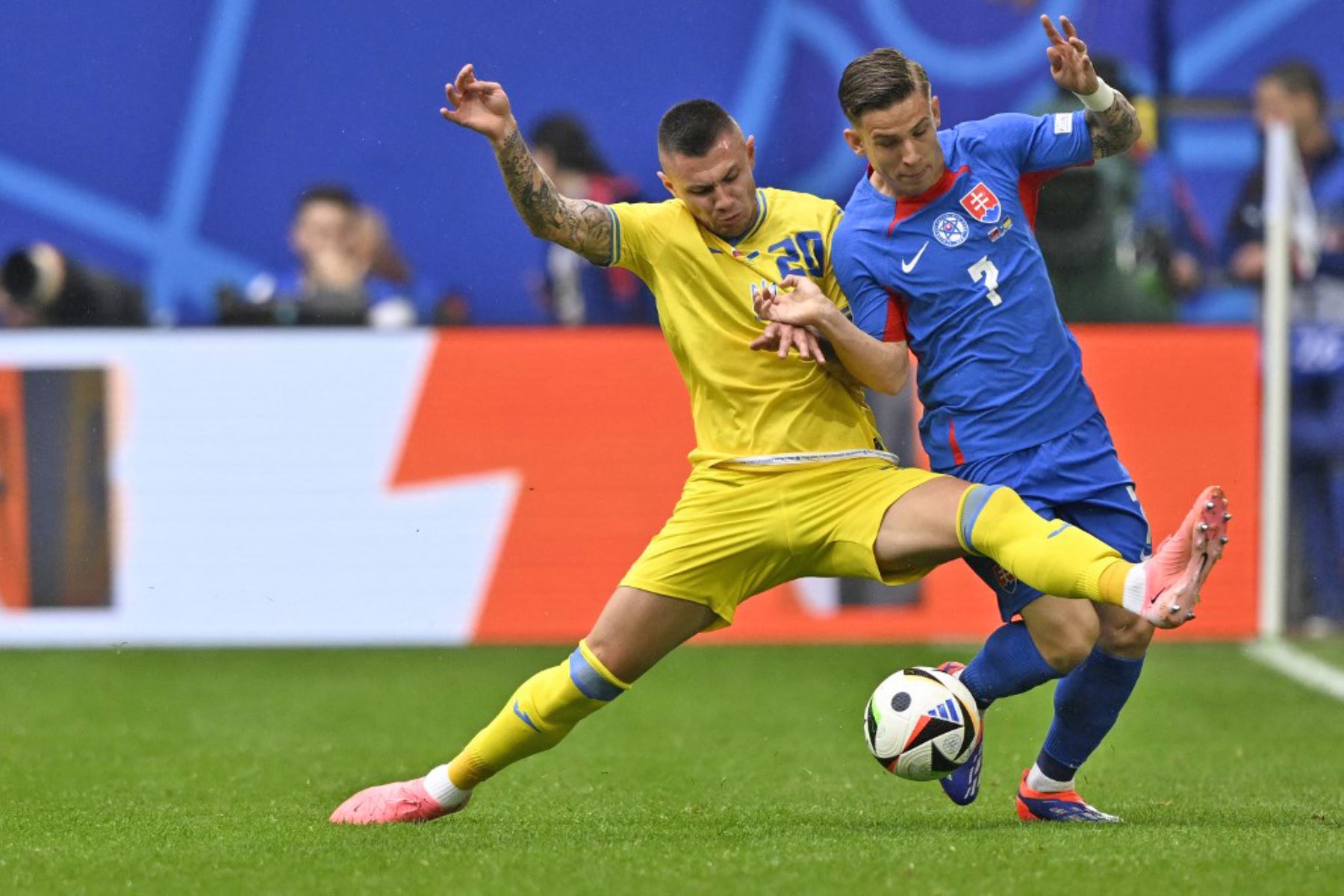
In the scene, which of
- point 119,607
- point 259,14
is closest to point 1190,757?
point 119,607

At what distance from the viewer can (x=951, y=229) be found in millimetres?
5742

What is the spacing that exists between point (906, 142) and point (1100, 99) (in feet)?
1.81

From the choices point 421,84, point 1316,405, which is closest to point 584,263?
point 421,84

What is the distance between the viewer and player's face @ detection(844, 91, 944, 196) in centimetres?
558

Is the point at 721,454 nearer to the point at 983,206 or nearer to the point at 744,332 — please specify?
the point at 744,332

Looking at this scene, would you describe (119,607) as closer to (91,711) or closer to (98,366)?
(98,366)

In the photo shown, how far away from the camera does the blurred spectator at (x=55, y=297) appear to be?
11203 mm

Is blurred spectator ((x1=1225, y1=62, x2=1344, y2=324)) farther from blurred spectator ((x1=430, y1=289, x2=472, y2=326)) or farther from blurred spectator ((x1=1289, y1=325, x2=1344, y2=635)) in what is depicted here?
blurred spectator ((x1=430, y1=289, x2=472, y2=326))

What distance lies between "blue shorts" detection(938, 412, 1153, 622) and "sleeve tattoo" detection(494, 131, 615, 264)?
1.17 m

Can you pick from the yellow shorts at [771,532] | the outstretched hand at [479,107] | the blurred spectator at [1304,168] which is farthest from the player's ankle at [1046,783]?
the blurred spectator at [1304,168]

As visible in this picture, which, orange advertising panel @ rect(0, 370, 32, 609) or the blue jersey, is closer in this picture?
the blue jersey

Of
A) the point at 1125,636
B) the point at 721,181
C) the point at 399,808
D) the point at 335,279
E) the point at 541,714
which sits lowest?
the point at 399,808

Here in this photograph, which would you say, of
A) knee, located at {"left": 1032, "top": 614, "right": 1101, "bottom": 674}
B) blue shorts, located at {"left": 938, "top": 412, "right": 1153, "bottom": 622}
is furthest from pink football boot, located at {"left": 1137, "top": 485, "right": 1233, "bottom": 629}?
blue shorts, located at {"left": 938, "top": 412, "right": 1153, "bottom": 622}

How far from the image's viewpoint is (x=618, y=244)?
19.4ft
